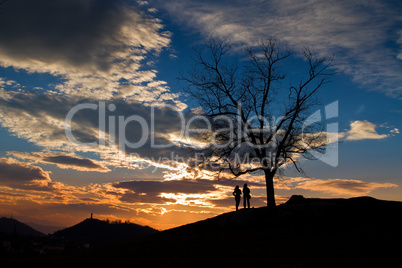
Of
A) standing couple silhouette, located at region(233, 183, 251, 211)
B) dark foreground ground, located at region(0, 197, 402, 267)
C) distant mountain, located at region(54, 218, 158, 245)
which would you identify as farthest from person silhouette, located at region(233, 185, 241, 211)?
distant mountain, located at region(54, 218, 158, 245)

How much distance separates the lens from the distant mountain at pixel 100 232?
4904 inches

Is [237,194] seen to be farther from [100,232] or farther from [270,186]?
[100,232]

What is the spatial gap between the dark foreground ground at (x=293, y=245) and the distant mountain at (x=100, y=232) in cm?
11453

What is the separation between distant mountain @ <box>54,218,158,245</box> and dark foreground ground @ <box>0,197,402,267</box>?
114527mm

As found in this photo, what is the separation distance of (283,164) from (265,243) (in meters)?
15.2

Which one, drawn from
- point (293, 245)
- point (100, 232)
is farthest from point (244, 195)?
point (100, 232)

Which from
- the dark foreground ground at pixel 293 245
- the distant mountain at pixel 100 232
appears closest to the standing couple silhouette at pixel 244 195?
the dark foreground ground at pixel 293 245

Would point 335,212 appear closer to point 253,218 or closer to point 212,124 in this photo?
point 253,218

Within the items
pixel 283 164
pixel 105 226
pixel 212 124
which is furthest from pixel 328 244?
pixel 105 226

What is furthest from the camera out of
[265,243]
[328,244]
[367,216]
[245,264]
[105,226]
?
[105,226]

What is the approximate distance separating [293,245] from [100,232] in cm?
14533

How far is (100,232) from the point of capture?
459 ft

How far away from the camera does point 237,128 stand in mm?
27406

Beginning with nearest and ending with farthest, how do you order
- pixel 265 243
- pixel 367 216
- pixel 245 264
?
pixel 245 264
pixel 265 243
pixel 367 216
